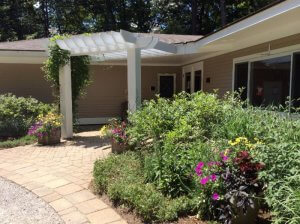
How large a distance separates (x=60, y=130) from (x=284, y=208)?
21.6 ft

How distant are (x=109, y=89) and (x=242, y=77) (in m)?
5.88

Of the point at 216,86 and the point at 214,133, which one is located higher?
the point at 216,86

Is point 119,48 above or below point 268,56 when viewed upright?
above

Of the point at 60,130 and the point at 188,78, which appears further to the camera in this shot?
the point at 188,78

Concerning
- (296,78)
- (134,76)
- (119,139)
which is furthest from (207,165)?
(134,76)

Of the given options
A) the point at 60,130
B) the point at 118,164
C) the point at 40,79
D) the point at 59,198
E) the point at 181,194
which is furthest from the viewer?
the point at 40,79

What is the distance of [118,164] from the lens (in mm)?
4930

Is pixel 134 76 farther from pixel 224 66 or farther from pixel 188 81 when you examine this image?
pixel 188 81

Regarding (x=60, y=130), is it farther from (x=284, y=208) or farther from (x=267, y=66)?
(x=284, y=208)

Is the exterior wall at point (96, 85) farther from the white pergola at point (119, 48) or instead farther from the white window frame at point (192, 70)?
the white pergola at point (119, 48)

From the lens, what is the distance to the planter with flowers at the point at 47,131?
25.2ft

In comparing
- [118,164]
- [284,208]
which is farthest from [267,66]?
[284,208]

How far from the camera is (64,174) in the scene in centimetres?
511

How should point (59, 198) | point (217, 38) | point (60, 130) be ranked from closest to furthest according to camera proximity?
point (59, 198)
point (217, 38)
point (60, 130)
